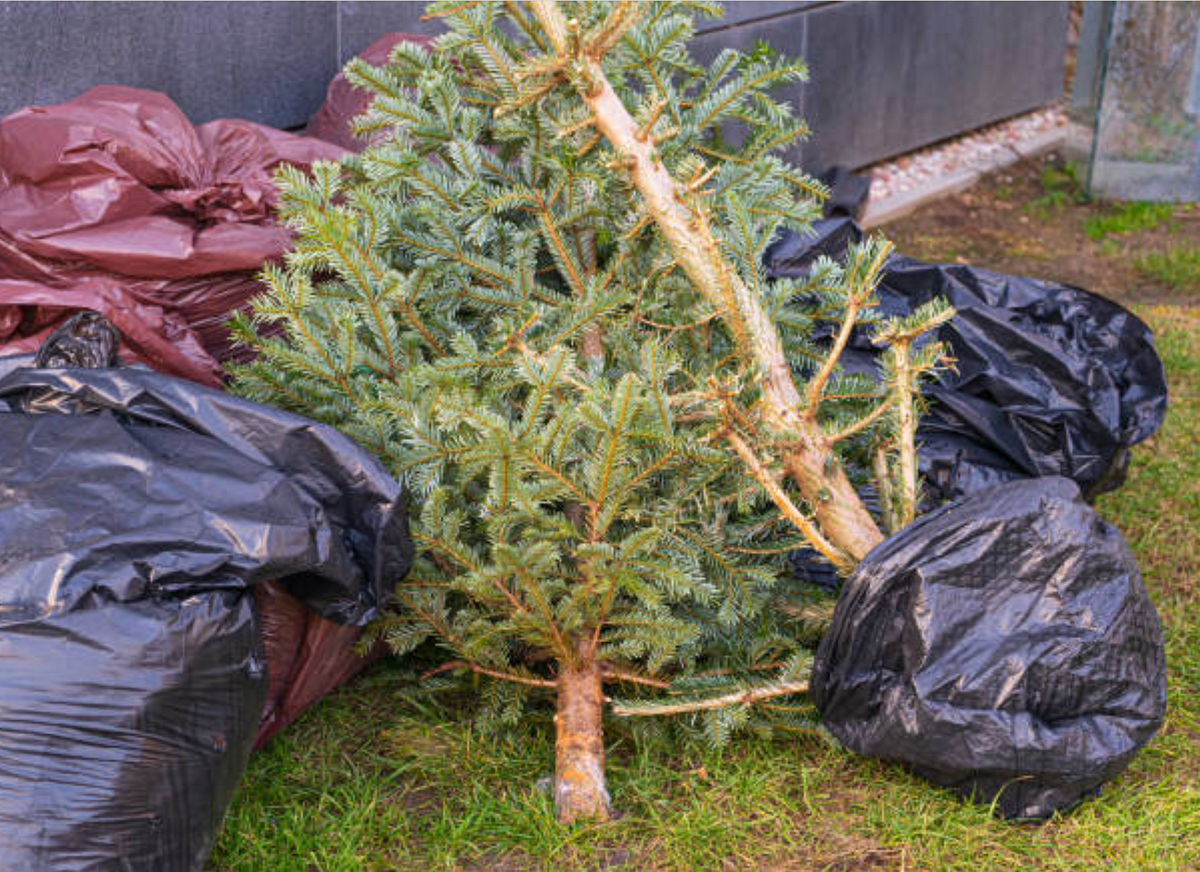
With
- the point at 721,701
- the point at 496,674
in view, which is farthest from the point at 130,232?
the point at 721,701

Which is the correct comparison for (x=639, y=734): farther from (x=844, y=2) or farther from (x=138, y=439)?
(x=844, y=2)

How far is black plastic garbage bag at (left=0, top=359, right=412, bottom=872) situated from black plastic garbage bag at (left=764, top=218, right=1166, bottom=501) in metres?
1.48

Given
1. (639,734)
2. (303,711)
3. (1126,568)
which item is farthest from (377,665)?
(1126,568)

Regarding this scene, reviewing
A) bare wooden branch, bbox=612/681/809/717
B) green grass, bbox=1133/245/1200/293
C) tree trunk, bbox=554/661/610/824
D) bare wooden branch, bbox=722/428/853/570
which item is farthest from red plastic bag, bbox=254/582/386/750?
green grass, bbox=1133/245/1200/293

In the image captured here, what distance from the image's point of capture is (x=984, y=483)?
3.00 m

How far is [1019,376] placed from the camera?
10.4 feet

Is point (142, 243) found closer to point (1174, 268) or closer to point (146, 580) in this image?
point (146, 580)

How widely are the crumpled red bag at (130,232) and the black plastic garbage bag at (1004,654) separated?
1492 mm

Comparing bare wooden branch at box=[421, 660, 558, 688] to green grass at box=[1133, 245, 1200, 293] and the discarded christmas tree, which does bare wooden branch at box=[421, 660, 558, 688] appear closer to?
the discarded christmas tree

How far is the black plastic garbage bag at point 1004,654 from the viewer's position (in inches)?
83.3

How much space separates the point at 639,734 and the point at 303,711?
0.66 m

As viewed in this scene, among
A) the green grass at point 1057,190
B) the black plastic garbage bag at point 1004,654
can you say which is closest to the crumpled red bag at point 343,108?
the black plastic garbage bag at point 1004,654

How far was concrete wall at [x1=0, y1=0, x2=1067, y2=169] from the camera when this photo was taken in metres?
3.14

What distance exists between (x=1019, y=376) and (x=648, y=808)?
5.18ft
